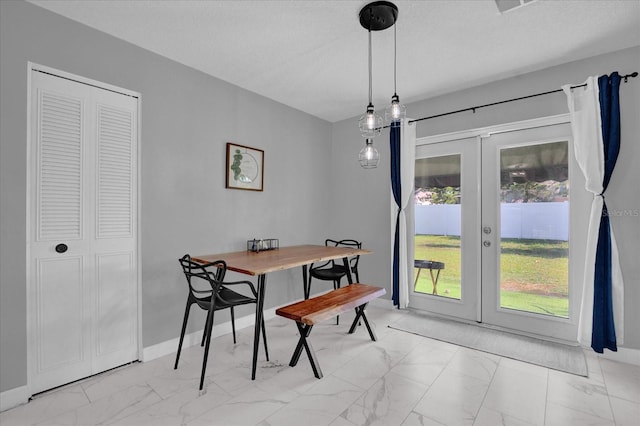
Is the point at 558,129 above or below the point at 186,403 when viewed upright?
above

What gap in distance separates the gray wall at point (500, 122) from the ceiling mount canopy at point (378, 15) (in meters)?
1.50

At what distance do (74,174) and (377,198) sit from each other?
127 inches

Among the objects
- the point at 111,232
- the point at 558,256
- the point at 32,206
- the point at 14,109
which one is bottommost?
the point at 558,256

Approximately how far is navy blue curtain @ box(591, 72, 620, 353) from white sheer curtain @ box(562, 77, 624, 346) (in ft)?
0.11

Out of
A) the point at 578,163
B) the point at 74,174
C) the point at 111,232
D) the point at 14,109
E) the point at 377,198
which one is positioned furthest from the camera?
the point at 377,198

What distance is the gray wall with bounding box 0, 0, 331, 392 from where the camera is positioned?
1969 millimetres

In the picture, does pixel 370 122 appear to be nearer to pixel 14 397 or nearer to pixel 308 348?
pixel 308 348

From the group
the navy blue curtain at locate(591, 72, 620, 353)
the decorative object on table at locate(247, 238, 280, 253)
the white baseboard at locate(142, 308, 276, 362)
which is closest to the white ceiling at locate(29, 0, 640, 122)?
the navy blue curtain at locate(591, 72, 620, 353)

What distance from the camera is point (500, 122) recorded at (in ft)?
10.5

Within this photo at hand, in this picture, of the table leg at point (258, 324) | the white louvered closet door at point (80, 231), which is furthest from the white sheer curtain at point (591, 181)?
the white louvered closet door at point (80, 231)

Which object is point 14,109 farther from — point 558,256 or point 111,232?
point 558,256

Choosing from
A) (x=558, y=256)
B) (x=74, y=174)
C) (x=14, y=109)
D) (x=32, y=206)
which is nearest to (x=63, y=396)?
(x=32, y=206)

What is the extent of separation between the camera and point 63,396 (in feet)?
6.78

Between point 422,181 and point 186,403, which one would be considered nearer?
point 186,403
